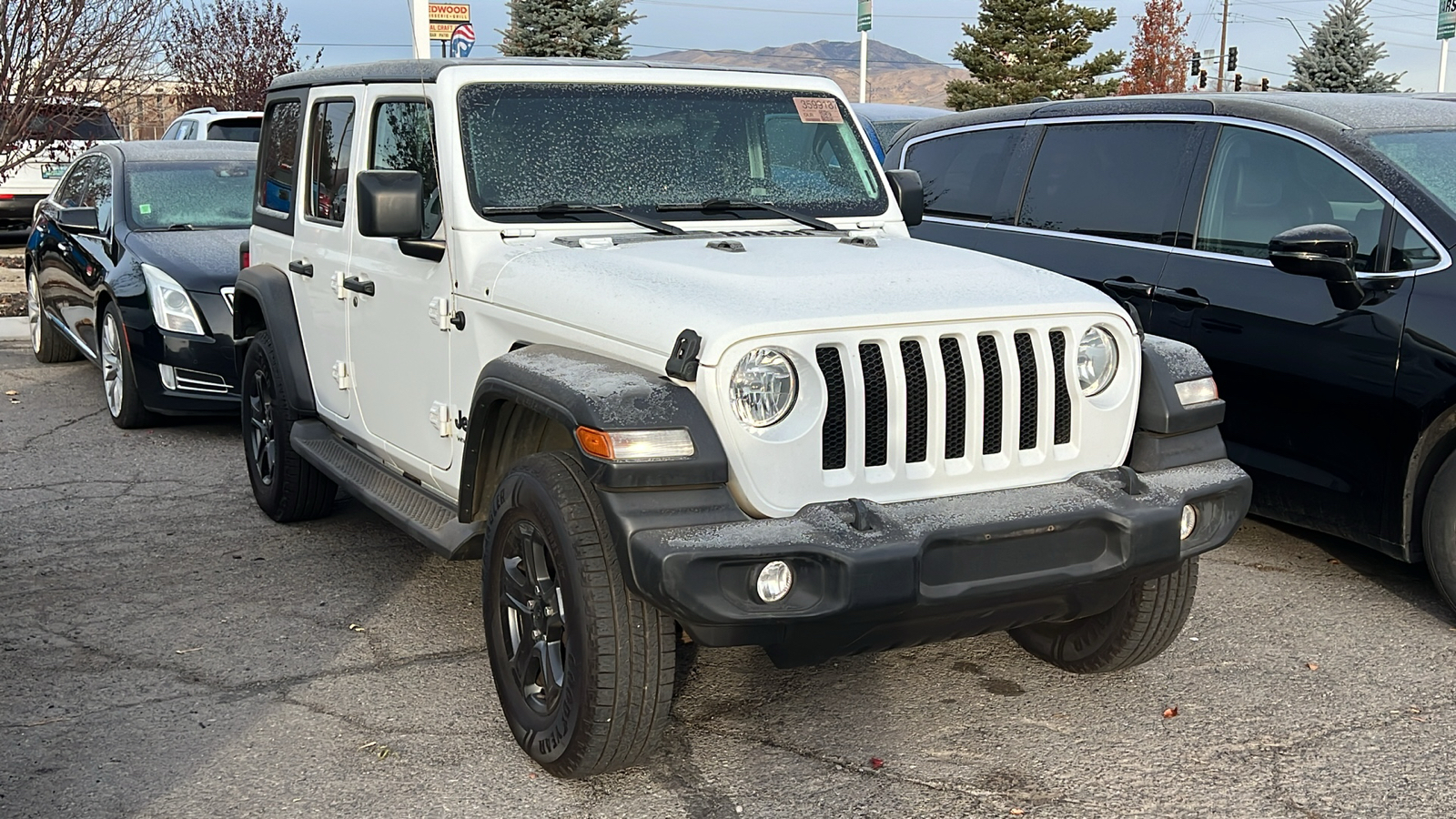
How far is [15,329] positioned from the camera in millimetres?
11836

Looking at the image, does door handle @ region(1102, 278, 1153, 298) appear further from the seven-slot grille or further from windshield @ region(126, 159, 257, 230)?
→ windshield @ region(126, 159, 257, 230)

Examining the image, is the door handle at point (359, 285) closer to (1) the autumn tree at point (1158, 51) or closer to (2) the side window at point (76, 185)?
(2) the side window at point (76, 185)

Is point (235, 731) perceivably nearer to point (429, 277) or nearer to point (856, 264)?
point (429, 277)

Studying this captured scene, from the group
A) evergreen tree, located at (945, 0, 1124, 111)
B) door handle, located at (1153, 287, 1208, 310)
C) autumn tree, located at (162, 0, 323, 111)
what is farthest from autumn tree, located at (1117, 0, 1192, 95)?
door handle, located at (1153, 287, 1208, 310)

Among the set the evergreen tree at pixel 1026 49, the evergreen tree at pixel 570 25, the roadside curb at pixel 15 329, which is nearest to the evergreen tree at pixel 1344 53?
the evergreen tree at pixel 1026 49

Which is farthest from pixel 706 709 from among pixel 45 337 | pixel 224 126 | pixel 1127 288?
pixel 224 126

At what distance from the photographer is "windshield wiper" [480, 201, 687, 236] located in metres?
4.43

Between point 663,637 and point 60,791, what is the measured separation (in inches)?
64.4

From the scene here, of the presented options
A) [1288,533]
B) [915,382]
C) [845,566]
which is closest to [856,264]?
[915,382]

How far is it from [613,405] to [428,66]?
196 centimetres

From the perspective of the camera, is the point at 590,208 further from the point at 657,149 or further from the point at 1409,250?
the point at 1409,250

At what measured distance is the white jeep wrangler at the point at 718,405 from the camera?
3277 mm

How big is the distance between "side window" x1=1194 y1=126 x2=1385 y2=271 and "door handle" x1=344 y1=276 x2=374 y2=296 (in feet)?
10.5

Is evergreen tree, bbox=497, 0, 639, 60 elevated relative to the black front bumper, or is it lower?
elevated
